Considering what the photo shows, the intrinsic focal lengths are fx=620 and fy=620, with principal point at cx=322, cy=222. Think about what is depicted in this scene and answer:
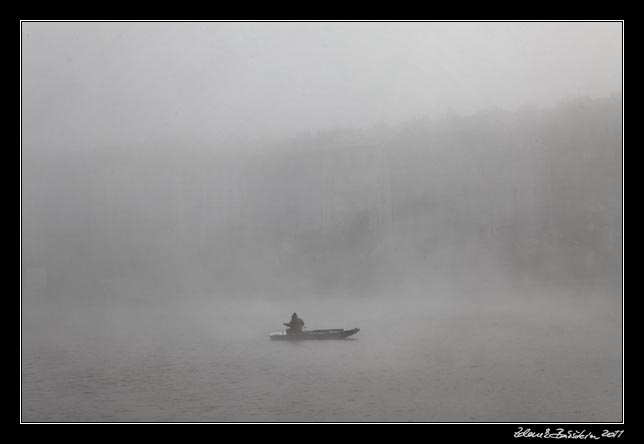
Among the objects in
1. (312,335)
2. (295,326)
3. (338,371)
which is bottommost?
(338,371)

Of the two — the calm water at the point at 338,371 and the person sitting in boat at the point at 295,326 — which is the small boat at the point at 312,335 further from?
the calm water at the point at 338,371

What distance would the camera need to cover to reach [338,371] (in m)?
17.5

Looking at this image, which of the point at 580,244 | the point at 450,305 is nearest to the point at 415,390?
the point at 580,244

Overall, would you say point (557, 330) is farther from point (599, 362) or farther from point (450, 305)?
point (450, 305)

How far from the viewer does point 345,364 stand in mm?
18297

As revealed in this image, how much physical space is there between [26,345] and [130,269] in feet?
15.4

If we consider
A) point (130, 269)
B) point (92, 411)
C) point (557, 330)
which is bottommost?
point (92, 411)

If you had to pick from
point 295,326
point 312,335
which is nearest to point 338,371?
point 312,335

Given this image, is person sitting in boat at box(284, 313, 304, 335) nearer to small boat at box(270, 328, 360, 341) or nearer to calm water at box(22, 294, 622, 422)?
small boat at box(270, 328, 360, 341)

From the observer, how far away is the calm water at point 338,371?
47.9 feet

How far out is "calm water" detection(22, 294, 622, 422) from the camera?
14.6 m

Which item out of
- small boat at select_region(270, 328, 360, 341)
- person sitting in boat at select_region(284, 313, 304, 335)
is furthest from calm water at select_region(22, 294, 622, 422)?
person sitting in boat at select_region(284, 313, 304, 335)

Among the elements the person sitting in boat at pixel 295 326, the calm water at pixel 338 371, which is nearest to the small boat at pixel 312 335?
the person sitting in boat at pixel 295 326

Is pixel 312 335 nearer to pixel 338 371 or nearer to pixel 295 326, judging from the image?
pixel 295 326
